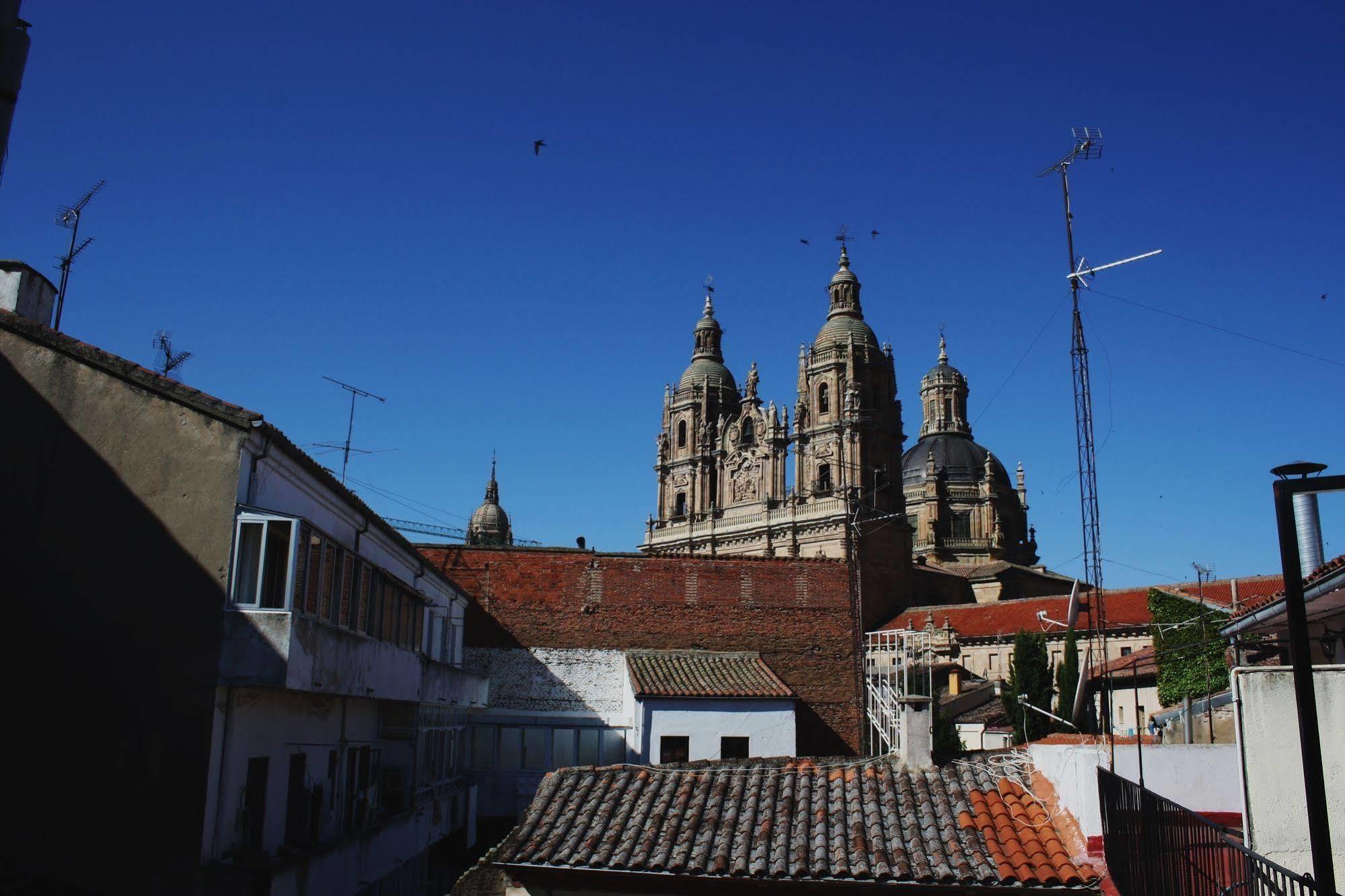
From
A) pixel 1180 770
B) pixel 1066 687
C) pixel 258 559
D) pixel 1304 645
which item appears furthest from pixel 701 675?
pixel 1304 645

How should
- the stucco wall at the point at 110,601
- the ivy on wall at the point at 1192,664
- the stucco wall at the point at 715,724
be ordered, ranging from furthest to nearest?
the ivy on wall at the point at 1192,664, the stucco wall at the point at 715,724, the stucco wall at the point at 110,601

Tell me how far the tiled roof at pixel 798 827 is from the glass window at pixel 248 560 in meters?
4.16

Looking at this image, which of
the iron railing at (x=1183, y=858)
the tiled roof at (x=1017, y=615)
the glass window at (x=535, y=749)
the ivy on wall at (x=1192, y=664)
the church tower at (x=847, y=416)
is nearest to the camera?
the iron railing at (x=1183, y=858)

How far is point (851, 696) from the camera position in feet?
106

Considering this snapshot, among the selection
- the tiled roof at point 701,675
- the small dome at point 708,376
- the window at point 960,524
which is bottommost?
the tiled roof at point 701,675

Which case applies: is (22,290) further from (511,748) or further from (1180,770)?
(511,748)

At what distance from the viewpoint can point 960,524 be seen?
90.8 meters

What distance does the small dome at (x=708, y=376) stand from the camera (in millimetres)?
87000

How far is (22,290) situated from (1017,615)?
55.9m

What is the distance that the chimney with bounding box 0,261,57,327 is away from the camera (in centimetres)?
1379

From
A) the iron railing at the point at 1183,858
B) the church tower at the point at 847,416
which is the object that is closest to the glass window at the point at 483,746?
the iron railing at the point at 1183,858

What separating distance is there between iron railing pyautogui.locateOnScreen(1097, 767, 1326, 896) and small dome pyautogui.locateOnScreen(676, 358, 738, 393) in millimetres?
77211

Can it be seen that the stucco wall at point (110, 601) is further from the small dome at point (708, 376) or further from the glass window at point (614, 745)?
the small dome at point (708, 376)

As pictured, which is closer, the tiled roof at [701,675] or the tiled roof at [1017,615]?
the tiled roof at [701,675]
